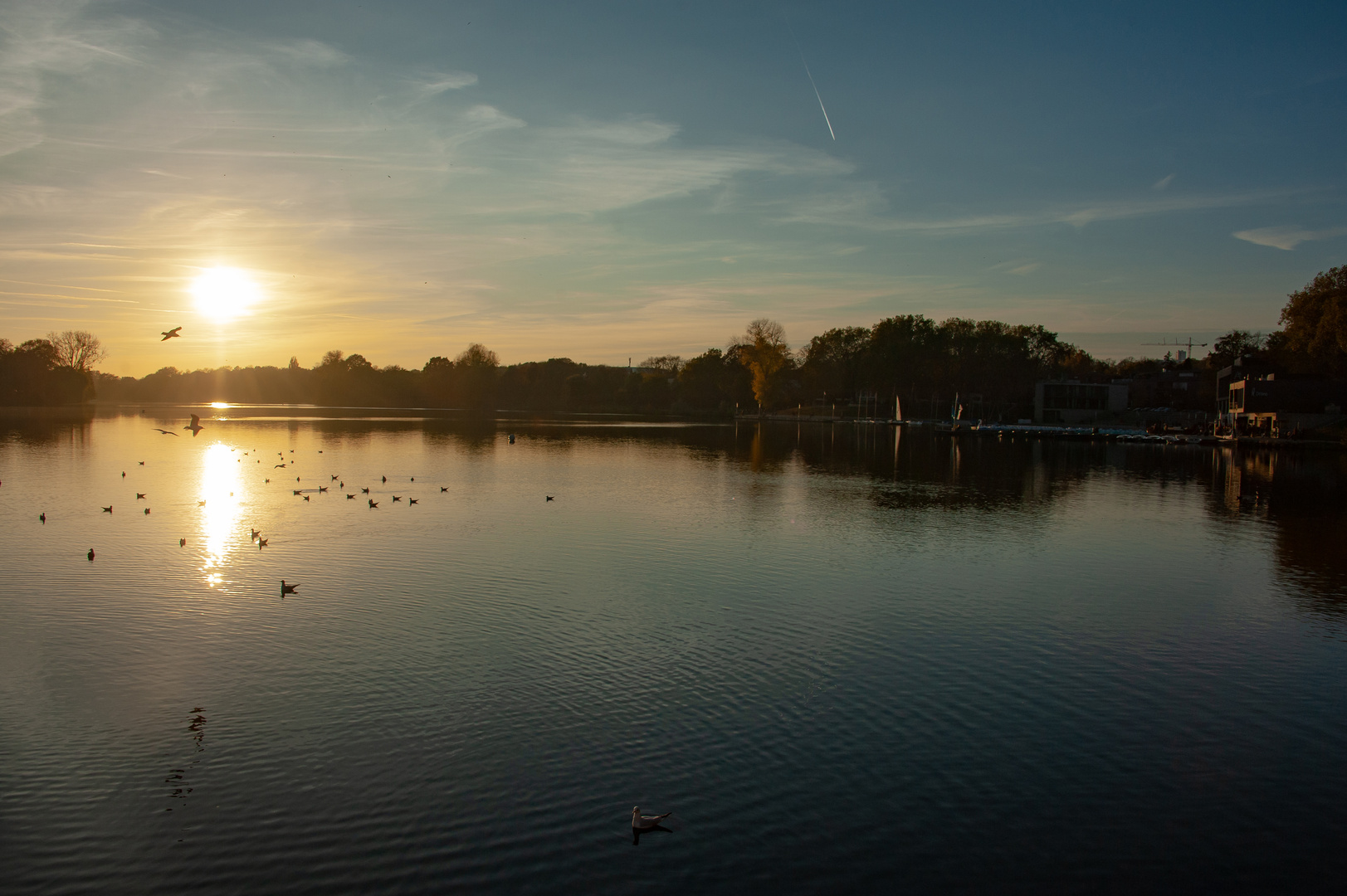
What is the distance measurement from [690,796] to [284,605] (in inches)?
494

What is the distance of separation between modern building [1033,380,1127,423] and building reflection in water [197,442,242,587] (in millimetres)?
131641

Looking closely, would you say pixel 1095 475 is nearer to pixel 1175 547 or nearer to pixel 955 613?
pixel 1175 547

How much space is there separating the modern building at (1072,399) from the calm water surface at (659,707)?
12507 cm

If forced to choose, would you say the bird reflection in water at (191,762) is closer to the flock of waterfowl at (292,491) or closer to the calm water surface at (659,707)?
the calm water surface at (659,707)

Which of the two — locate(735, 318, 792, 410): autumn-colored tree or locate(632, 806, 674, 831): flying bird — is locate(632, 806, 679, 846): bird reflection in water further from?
locate(735, 318, 792, 410): autumn-colored tree

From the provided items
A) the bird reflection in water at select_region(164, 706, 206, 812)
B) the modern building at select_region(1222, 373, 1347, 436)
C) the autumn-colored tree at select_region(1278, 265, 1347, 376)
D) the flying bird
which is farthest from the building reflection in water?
the modern building at select_region(1222, 373, 1347, 436)

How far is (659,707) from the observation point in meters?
13.6

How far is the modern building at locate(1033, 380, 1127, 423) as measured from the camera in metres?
148

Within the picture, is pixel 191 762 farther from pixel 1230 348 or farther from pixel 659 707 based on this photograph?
pixel 1230 348

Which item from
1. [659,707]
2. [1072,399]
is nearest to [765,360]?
[1072,399]

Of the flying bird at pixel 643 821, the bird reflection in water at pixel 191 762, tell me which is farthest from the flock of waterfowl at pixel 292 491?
the flying bird at pixel 643 821

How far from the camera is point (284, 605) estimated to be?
63.7 feet

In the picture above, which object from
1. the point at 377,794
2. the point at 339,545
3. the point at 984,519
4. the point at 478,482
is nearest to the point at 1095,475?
the point at 984,519

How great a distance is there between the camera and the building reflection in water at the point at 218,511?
24.3 metres
